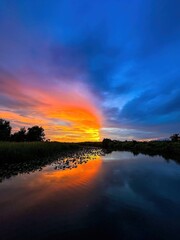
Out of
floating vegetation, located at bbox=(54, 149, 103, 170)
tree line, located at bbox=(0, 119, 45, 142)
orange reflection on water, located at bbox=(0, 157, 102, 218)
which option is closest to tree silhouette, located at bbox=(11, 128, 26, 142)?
tree line, located at bbox=(0, 119, 45, 142)

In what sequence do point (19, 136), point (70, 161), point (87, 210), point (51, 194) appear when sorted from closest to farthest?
point (87, 210), point (51, 194), point (70, 161), point (19, 136)

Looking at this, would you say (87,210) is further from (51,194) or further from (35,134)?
(35,134)

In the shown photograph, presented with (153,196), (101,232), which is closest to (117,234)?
(101,232)

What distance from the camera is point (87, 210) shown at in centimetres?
884

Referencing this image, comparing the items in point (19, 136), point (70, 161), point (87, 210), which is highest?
point (19, 136)

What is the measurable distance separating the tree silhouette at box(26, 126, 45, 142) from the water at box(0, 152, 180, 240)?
67158 mm

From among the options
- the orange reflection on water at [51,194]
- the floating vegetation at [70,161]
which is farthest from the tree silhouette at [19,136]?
the orange reflection on water at [51,194]

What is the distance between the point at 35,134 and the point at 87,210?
75.4 m

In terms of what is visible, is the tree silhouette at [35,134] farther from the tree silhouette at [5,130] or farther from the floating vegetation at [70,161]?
the floating vegetation at [70,161]

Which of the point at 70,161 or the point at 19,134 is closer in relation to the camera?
the point at 70,161

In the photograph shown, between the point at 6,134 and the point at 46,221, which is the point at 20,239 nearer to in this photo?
the point at 46,221

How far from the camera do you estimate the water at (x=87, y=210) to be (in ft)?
22.3

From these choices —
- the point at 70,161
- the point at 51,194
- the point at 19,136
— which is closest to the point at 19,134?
the point at 19,136

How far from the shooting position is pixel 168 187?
13688 mm
